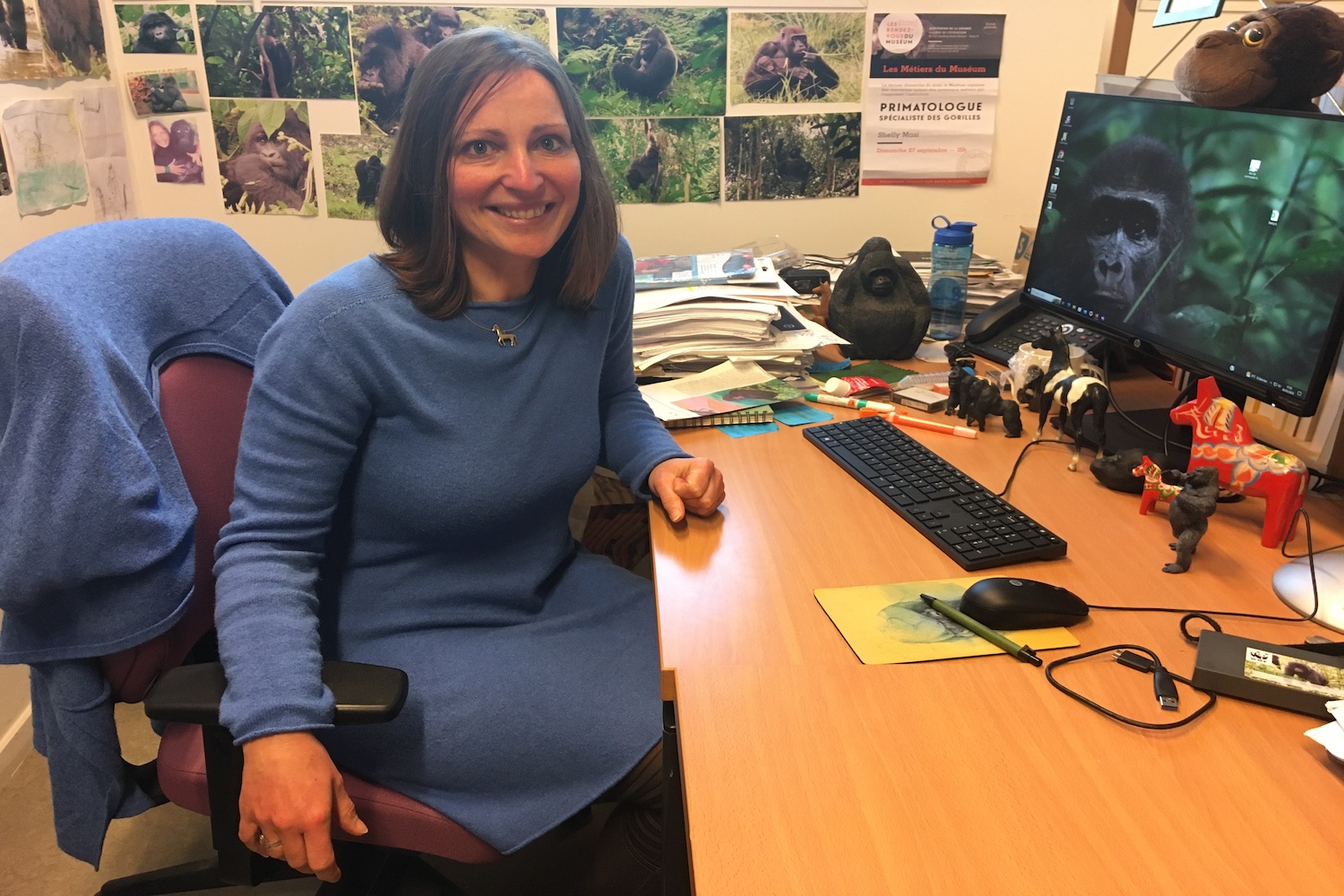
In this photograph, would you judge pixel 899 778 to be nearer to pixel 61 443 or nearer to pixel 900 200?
pixel 61 443

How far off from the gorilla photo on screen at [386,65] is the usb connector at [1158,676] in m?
1.63

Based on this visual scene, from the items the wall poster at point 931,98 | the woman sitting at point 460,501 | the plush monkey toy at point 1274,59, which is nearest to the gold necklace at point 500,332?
the woman sitting at point 460,501

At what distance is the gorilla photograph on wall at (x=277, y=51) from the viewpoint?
6.09 feet

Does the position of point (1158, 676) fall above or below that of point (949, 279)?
below

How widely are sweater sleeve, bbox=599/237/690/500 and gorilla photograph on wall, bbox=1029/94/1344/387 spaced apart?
0.64 meters

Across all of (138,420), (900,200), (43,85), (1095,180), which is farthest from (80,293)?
(900,200)

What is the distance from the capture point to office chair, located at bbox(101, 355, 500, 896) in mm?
884

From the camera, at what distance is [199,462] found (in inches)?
41.0

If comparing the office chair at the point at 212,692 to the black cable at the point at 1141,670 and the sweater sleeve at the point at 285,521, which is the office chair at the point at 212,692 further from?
the black cable at the point at 1141,670

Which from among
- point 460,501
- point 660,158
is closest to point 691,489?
point 460,501

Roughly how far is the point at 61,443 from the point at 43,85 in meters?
1.20

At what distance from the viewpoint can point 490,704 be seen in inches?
39.1

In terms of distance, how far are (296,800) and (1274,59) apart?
135 centimetres

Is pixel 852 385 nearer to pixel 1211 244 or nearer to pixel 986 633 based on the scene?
pixel 1211 244
